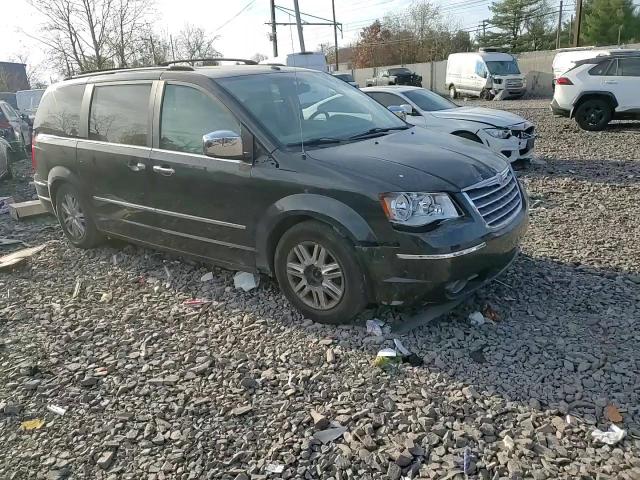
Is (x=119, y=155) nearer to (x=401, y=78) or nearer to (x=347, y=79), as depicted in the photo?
(x=347, y=79)

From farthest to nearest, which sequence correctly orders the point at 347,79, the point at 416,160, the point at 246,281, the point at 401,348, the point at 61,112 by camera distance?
the point at 347,79 → the point at 61,112 → the point at 246,281 → the point at 416,160 → the point at 401,348

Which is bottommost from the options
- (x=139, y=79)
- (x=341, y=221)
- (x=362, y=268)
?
(x=362, y=268)

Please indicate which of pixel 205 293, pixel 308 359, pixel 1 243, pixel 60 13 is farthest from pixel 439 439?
pixel 60 13

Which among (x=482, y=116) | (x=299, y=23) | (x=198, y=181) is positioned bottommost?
(x=482, y=116)

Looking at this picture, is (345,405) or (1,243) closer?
(345,405)

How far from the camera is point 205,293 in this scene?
187 inches

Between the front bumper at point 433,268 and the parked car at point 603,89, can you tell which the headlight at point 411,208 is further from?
the parked car at point 603,89

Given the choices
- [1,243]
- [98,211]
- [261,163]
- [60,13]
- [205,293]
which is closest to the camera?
[261,163]

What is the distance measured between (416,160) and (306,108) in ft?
3.85

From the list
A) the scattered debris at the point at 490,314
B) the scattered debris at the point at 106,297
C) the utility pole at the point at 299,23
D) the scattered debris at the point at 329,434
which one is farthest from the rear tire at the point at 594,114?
the utility pole at the point at 299,23

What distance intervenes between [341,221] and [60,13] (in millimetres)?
28512

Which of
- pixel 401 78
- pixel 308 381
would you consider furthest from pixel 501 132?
pixel 401 78

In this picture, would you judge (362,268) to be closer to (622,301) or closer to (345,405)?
(345,405)

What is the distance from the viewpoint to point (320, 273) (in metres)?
3.94
